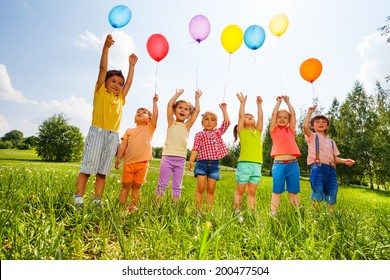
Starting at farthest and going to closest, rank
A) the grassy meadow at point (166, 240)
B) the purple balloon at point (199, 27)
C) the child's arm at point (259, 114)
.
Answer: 1. the purple balloon at point (199, 27)
2. the child's arm at point (259, 114)
3. the grassy meadow at point (166, 240)

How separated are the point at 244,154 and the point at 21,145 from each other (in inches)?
3407

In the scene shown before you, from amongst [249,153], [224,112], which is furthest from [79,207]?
[224,112]

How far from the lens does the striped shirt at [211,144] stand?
436 cm

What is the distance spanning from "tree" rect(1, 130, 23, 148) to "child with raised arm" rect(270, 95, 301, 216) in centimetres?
8908

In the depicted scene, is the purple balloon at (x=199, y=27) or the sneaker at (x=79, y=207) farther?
the purple balloon at (x=199, y=27)

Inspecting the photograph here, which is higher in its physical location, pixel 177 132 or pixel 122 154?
pixel 177 132

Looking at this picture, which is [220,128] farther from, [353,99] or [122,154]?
[353,99]

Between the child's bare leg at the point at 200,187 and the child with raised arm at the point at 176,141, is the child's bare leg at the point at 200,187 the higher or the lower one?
the lower one

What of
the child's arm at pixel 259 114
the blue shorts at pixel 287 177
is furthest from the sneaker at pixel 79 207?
the child's arm at pixel 259 114

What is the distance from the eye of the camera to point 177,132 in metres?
4.34

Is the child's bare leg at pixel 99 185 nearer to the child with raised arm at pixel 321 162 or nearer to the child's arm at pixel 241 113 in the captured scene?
the child's arm at pixel 241 113

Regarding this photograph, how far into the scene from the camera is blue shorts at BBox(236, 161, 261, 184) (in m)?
4.25

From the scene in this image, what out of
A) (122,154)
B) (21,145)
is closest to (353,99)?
(122,154)
